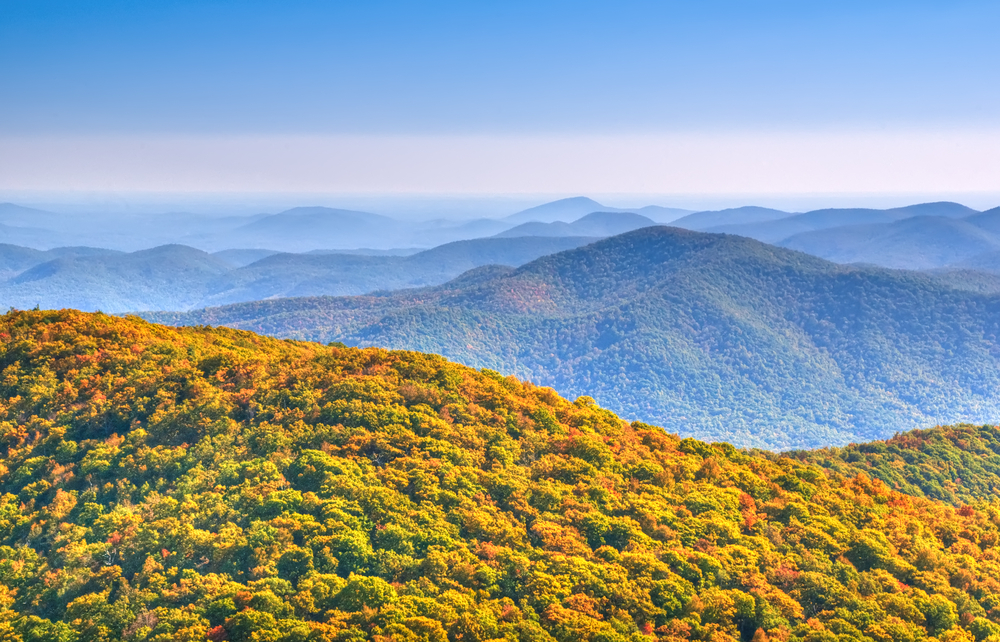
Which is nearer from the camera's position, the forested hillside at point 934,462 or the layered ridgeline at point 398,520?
the layered ridgeline at point 398,520

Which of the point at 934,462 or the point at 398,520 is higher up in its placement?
the point at 398,520

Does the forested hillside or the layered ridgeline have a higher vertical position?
the layered ridgeline

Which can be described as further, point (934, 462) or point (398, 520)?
point (934, 462)

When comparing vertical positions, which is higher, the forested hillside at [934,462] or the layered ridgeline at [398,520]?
the layered ridgeline at [398,520]

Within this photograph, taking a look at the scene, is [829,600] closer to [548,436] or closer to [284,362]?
[548,436]

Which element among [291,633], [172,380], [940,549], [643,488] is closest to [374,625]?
[291,633]

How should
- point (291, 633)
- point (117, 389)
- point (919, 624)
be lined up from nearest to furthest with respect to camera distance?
point (291, 633) < point (919, 624) < point (117, 389)

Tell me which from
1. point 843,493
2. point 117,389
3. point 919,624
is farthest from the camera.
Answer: point 843,493

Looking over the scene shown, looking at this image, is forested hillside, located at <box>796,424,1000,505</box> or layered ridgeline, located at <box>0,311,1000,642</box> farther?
forested hillside, located at <box>796,424,1000,505</box>
